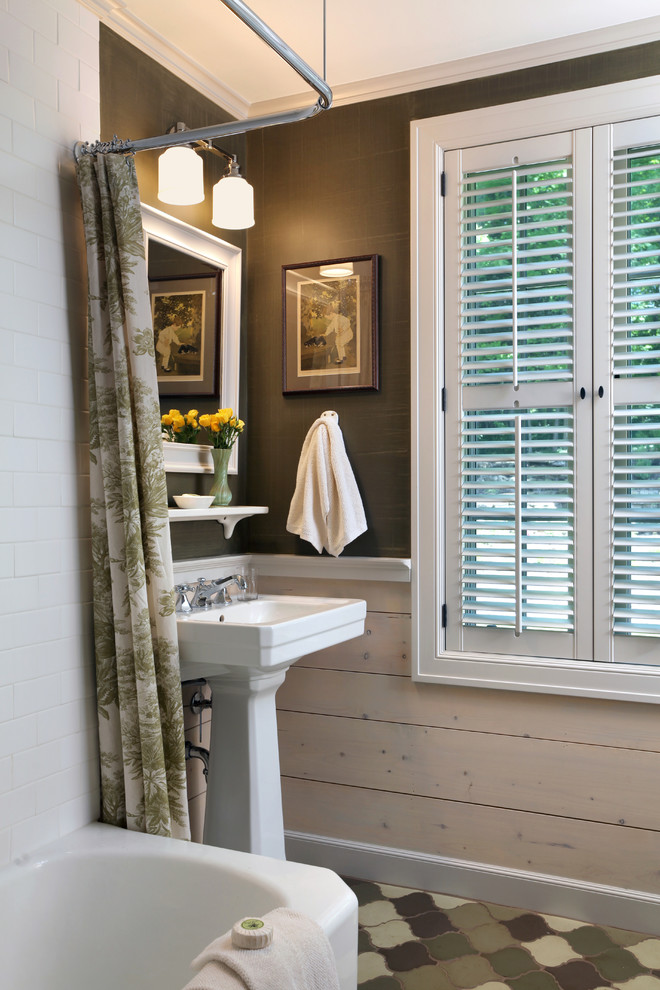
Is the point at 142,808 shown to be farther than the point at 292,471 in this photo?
No

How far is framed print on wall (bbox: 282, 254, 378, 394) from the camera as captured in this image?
113 inches

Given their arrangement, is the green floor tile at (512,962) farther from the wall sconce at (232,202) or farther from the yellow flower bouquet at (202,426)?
the wall sconce at (232,202)

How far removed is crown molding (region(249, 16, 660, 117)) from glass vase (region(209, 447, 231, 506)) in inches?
52.4

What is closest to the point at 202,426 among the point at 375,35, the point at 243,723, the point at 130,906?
the point at 243,723

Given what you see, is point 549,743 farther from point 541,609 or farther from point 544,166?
point 544,166

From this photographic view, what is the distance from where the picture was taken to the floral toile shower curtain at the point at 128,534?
2.06 m

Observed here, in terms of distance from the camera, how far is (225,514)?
8.89ft

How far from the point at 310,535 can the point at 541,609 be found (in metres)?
0.82

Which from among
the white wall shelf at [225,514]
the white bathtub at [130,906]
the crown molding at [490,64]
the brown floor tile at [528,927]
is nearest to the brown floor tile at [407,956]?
the brown floor tile at [528,927]

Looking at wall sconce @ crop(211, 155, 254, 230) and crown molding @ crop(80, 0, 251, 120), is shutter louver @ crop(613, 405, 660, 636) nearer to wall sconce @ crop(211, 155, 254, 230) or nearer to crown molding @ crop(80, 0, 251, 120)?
wall sconce @ crop(211, 155, 254, 230)

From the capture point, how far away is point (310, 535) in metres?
2.85

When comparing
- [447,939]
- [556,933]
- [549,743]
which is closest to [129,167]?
[549,743]

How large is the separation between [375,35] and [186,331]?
1102 mm

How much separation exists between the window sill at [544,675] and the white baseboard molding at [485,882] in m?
0.60
